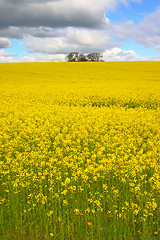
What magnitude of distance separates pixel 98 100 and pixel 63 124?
742cm

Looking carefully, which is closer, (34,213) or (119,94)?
(34,213)

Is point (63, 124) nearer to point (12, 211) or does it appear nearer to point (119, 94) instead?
point (12, 211)

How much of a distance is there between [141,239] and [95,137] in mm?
4463

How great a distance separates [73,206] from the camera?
458cm

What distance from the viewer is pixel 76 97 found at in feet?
57.2

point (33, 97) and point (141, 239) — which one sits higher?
point (33, 97)

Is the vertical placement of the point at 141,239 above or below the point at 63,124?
below

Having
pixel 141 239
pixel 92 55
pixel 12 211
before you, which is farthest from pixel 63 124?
pixel 92 55

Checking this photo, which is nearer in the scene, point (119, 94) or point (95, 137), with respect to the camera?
point (95, 137)

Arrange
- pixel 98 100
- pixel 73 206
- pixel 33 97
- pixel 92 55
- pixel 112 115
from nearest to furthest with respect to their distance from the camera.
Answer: pixel 73 206, pixel 112 115, pixel 98 100, pixel 33 97, pixel 92 55

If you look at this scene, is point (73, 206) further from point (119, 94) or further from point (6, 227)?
point (119, 94)

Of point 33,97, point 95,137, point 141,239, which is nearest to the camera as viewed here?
point 141,239

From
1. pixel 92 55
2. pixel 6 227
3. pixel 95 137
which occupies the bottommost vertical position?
pixel 6 227

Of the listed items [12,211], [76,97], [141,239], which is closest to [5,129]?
[12,211]
